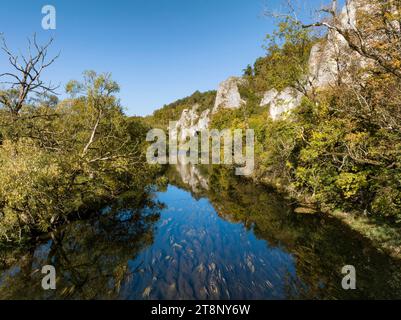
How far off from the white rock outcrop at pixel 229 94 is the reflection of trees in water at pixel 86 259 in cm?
8430

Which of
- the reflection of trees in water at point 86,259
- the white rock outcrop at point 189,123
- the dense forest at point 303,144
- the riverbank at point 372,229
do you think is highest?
the white rock outcrop at point 189,123

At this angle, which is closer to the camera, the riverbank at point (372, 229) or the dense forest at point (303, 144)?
the dense forest at point (303, 144)

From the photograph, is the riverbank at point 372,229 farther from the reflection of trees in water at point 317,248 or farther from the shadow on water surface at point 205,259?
the shadow on water surface at point 205,259

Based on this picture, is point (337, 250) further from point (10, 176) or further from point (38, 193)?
point (10, 176)

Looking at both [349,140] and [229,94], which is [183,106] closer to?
[229,94]

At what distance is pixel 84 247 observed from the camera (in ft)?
53.1

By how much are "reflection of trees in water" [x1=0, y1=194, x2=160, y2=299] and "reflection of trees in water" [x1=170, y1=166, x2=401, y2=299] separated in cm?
840

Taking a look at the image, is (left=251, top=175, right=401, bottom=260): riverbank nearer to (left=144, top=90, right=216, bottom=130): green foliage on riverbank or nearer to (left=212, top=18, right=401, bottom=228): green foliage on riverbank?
(left=212, top=18, right=401, bottom=228): green foliage on riverbank

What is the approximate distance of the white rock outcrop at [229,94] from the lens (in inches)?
3917

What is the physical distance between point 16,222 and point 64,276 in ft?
16.8

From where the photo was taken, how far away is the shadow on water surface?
11.6 meters

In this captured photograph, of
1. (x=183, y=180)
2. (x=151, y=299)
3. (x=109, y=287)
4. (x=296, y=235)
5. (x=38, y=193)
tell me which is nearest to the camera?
(x=151, y=299)

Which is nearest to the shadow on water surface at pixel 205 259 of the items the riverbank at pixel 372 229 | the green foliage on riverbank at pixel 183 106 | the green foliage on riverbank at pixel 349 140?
the riverbank at pixel 372 229

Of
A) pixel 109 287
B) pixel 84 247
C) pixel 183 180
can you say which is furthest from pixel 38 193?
pixel 183 180
